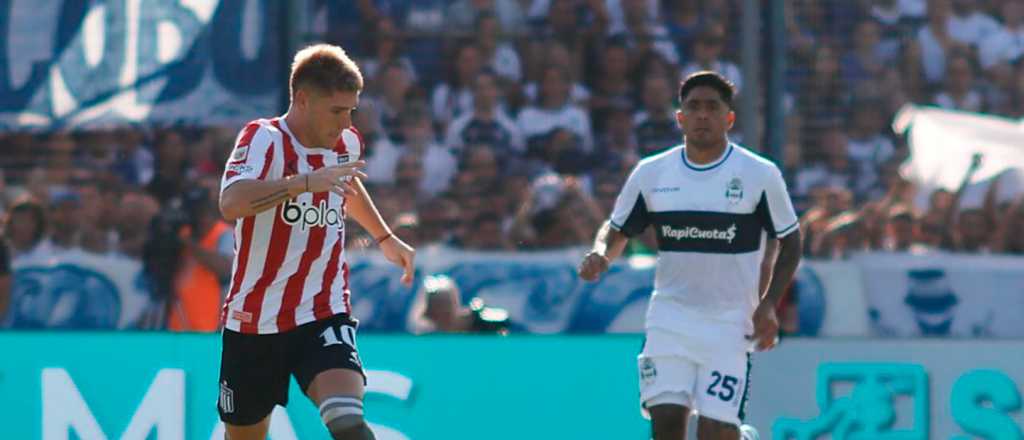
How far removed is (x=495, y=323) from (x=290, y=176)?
3.57 meters

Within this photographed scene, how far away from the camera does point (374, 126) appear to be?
11.5 metres

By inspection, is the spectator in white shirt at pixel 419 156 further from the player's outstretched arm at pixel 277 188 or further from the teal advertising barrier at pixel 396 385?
the player's outstretched arm at pixel 277 188

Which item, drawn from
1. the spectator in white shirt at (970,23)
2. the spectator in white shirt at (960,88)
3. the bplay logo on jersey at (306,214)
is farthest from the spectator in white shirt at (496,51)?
the bplay logo on jersey at (306,214)

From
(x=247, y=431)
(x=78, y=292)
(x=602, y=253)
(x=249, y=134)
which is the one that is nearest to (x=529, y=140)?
(x=78, y=292)

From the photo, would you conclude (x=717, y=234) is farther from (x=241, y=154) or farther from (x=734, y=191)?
(x=241, y=154)

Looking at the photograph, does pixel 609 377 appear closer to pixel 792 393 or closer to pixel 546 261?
pixel 792 393

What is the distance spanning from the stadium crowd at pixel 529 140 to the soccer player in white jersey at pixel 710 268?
3700 mm

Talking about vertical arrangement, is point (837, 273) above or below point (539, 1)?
below

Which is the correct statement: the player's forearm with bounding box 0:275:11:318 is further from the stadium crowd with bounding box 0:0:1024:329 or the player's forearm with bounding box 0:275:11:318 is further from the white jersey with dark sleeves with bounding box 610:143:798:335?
the white jersey with dark sleeves with bounding box 610:143:798:335

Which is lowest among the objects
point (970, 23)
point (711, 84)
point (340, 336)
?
point (340, 336)

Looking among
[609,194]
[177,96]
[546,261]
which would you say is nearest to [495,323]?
[546,261]

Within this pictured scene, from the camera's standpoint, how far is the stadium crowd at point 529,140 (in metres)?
10.8

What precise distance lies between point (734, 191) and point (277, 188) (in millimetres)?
2043

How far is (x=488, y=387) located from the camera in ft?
25.5
